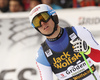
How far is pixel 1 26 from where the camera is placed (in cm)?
376

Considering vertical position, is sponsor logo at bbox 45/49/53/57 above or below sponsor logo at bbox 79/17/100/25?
below

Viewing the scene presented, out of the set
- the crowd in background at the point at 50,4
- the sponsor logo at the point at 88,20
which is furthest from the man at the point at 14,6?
the sponsor logo at the point at 88,20

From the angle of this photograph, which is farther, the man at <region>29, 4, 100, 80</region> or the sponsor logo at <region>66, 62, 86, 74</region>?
the sponsor logo at <region>66, 62, 86, 74</region>

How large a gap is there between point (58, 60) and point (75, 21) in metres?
1.83

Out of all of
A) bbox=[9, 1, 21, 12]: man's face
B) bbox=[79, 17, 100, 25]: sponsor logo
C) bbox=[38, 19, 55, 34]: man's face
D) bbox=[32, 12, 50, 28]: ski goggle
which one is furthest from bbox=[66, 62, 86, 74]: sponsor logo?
bbox=[9, 1, 21, 12]: man's face

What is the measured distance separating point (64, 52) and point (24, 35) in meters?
1.90

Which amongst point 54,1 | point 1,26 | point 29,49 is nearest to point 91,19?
point 54,1

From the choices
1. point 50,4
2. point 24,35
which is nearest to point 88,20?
point 50,4

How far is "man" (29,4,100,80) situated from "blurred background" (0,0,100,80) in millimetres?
1099

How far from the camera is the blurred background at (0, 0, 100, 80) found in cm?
313

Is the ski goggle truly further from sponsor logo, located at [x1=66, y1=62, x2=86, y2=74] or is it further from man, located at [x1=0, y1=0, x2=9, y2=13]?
man, located at [x1=0, y1=0, x2=9, y2=13]

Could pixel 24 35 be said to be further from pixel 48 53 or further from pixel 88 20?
pixel 48 53

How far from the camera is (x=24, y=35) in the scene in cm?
362

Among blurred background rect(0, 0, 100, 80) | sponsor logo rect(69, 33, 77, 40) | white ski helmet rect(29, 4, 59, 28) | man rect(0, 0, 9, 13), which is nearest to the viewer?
white ski helmet rect(29, 4, 59, 28)
